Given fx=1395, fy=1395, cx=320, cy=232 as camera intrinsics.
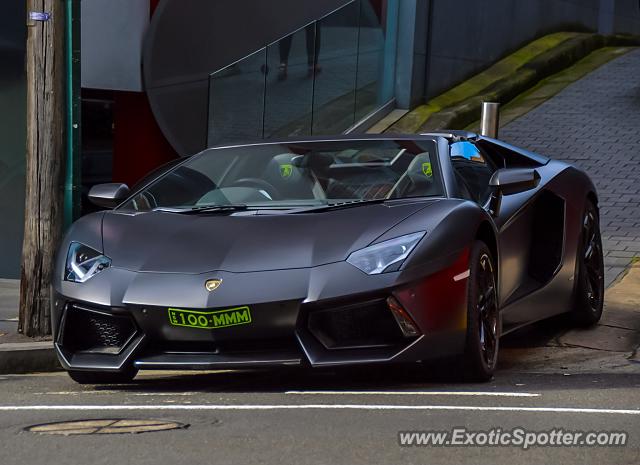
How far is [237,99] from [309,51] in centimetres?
155

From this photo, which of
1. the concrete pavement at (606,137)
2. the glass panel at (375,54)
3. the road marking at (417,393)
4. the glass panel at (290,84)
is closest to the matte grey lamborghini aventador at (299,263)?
the road marking at (417,393)

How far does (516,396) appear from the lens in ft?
19.7

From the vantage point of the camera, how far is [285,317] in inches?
236

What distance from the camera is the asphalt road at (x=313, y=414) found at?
4.55m

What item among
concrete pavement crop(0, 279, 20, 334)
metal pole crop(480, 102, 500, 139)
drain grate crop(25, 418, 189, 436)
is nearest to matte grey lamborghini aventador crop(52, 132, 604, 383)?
drain grate crop(25, 418, 189, 436)

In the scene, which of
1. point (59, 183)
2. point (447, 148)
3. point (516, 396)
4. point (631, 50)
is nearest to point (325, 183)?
point (447, 148)

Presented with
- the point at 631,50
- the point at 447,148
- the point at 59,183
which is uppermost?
the point at 447,148

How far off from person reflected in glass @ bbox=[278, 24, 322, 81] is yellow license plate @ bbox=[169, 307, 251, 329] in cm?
1044

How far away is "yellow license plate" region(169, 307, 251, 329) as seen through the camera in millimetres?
6027

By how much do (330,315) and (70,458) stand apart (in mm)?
1756

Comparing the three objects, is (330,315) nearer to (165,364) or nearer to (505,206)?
(165,364)

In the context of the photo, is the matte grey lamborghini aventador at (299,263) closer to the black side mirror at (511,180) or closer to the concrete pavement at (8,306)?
the black side mirror at (511,180)

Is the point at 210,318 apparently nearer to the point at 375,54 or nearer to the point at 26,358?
the point at 26,358

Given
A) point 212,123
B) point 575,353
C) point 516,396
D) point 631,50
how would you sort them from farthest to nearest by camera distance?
point 631,50
point 212,123
point 575,353
point 516,396
